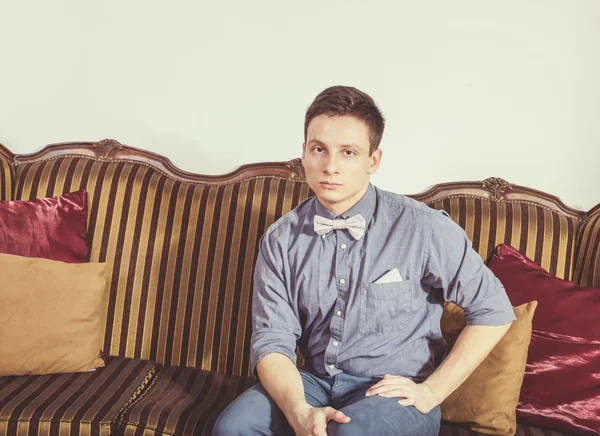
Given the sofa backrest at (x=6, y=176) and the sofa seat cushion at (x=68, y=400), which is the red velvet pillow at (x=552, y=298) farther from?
the sofa backrest at (x=6, y=176)

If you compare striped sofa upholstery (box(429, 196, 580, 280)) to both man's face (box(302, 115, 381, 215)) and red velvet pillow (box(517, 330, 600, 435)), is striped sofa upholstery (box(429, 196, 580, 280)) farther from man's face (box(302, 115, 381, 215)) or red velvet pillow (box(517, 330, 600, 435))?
man's face (box(302, 115, 381, 215))

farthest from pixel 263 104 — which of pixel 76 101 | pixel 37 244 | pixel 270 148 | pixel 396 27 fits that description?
pixel 37 244

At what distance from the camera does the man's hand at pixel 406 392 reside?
5.28 ft

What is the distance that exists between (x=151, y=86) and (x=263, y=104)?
1.50 feet

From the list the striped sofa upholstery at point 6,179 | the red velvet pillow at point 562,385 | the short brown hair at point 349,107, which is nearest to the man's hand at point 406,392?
the red velvet pillow at point 562,385

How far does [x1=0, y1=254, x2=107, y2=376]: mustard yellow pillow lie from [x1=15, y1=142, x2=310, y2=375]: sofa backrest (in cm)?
20

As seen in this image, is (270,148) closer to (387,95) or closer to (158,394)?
(387,95)

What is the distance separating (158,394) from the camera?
198 centimetres

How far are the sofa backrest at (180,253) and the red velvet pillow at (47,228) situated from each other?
0.20 feet

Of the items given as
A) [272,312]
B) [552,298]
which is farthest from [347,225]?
[552,298]

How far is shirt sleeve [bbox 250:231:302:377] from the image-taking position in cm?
177

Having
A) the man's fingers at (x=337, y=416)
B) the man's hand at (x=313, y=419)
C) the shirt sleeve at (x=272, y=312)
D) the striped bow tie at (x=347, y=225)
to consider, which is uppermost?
the striped bow tie at (x=347, y=225)

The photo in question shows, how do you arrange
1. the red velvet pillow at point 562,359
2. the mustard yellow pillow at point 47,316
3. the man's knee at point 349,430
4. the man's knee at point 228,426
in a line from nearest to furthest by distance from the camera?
the man's knee at point 349,430, the man's knee at point 228,426, the red velvet pillow at point 562,359, the mustard yellow pillow at point 47,316

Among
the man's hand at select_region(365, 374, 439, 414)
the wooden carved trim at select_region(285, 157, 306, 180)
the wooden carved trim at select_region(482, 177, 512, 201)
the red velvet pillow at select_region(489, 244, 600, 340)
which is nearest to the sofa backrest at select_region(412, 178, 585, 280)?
the wooden carved trim at select_region(482, 177, 512, 201)
